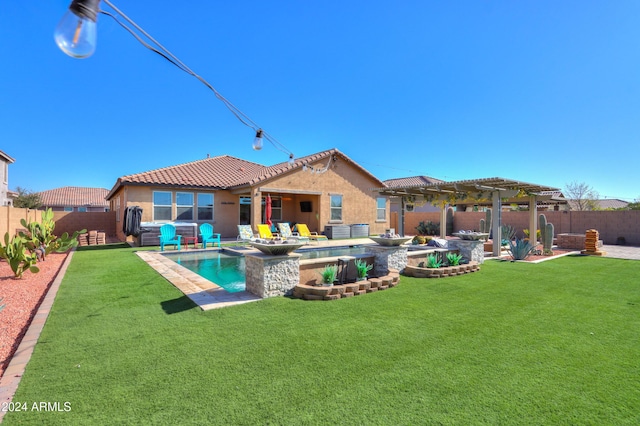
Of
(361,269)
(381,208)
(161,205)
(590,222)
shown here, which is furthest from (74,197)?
(590,222)

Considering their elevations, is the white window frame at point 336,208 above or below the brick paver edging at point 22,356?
above

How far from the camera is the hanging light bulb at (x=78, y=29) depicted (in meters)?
2.11

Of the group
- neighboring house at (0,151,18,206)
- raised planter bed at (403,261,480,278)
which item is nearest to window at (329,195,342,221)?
raised planter bed at (403,261,480,278)

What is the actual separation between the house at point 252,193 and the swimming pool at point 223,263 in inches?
164

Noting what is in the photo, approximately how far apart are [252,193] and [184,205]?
142 inches

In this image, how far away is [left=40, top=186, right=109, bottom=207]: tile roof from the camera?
40969 mm

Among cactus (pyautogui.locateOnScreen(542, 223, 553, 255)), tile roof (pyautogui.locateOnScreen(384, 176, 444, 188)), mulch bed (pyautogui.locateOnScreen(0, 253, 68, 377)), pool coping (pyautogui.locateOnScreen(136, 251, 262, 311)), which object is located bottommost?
mulch bed (pyautogui.locateOnScreen(0, 253, 68, 377))

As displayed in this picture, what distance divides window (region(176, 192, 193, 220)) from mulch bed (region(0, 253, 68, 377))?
6894 mm

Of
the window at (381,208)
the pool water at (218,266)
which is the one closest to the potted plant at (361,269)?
the pool water at (218,266)

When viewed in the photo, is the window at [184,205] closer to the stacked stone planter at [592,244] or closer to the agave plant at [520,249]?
the agave plant at [520,249]

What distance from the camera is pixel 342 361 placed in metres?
3.20

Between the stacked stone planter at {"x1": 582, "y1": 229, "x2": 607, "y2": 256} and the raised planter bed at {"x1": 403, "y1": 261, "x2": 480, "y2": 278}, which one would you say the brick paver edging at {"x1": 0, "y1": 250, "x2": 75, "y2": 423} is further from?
the stacked stone planter at {"x1": 582, "y1": 229, "x2": 607, "y2": 256}

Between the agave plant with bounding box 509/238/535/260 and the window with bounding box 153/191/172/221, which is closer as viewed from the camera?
the agave plant with bounding box 509/238/535/260

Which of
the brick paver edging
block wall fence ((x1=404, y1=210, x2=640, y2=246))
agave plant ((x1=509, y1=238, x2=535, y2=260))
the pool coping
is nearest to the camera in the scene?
the brick paver edging
